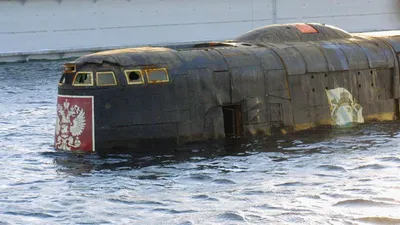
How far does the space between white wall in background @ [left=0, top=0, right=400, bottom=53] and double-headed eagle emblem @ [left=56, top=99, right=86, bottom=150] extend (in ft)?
123

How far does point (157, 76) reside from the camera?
100 ft

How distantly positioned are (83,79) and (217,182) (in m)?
6.44

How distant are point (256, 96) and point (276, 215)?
10348 millimetres

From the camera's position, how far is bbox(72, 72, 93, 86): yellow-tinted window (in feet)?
97.8

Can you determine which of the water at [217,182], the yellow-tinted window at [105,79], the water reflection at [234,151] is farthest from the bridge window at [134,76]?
the water at [217,182]

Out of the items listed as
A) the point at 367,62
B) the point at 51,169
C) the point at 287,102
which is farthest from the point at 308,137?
the point at 51,169

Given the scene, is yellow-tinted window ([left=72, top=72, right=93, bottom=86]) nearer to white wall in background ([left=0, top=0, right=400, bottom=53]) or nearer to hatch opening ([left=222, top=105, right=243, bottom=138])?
hatch opening ([left=222, top=105, right=243, bottom=138])

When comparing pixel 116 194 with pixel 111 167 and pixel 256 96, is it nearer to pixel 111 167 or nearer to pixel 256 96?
pixel 111 167

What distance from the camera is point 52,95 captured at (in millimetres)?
47875

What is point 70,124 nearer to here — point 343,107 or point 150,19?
point 343,107

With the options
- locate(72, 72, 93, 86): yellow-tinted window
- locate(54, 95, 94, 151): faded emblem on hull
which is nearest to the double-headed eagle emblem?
locate(54, 95, 94, 151): faded emblem on hull

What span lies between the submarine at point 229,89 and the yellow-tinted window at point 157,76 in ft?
0.11

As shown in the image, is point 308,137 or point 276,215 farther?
point 308,137

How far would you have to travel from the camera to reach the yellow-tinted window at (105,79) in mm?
29766
